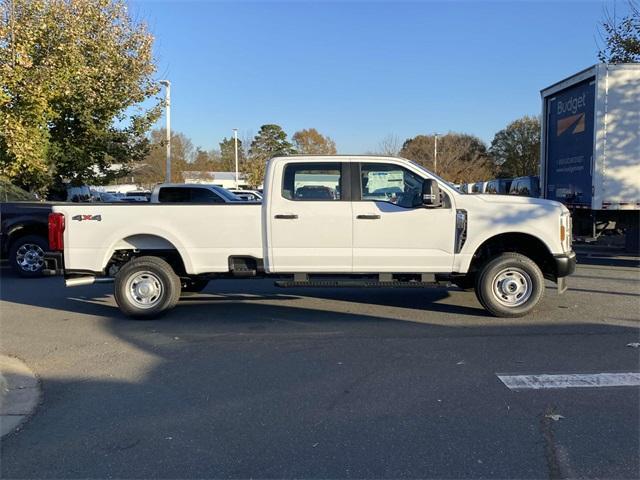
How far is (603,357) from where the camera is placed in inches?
214

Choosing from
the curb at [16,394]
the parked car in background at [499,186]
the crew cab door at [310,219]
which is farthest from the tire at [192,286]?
the parked car in background at [499,186]

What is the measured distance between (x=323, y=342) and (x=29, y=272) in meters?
7.75

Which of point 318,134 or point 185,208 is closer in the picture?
point 185,208

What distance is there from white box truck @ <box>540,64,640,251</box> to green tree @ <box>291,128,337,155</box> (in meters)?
40.8

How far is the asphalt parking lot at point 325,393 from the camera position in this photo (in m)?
3.46

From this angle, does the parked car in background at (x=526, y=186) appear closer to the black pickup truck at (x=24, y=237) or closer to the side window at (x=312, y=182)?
the side window at (x=312, y=182)

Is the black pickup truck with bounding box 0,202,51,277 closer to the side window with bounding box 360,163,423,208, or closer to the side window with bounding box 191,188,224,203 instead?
the side window with bounding box 191,188,224,203

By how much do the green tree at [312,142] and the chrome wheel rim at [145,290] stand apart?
149 feet

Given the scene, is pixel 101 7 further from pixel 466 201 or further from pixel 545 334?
pixel 545 334

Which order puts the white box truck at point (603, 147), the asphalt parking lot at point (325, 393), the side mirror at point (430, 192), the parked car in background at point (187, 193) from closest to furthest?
the asphalt parking lot at point (325, 393) → the side mirror at point (430, 192) → the white box truck at point (603, 147) → the parked car in background at point (187, 193)

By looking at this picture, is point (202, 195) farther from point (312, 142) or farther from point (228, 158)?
point (228, 158)

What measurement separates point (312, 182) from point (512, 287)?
292cm

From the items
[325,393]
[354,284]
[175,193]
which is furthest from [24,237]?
[325,393]

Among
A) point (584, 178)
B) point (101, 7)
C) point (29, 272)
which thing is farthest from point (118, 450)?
point (101, 7)
